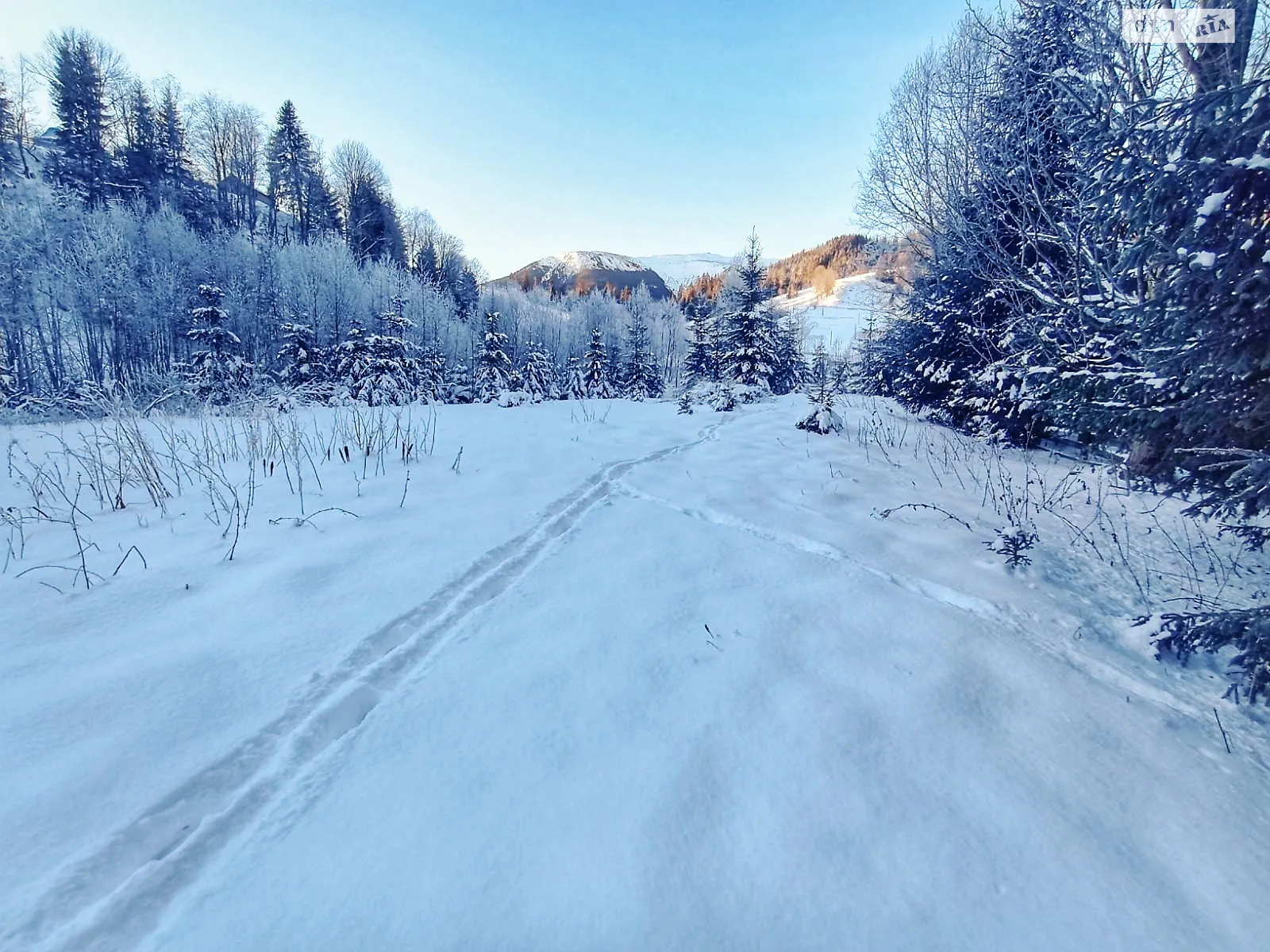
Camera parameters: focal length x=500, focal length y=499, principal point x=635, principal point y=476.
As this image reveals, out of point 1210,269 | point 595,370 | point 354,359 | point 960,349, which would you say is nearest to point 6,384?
point 354,359

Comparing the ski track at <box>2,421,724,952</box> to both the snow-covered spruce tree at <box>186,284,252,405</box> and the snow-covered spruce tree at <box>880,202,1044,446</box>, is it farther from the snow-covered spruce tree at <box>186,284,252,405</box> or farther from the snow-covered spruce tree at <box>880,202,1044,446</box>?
the snow-covered spruce tree at <box>186,284,252,405</box>

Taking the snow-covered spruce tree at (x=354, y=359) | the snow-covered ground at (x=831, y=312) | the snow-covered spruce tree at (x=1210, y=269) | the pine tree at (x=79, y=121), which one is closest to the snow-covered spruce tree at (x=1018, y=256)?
the snow-covered spruce tree at (x=1210, y=269)

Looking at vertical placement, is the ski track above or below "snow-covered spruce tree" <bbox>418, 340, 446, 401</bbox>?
below

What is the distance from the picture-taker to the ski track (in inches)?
43.8

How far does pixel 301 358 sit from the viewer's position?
861 inches

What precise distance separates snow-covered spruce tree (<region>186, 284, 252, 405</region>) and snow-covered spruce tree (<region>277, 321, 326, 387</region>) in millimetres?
1910

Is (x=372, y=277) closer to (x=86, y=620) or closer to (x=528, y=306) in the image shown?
(x=528, y=306)

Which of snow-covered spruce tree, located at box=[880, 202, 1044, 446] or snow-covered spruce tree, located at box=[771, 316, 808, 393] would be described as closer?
snow-covered spruce tree, located at box=[880, 202, 1044, 446]

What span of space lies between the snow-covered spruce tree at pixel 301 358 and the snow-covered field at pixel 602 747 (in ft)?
70.6

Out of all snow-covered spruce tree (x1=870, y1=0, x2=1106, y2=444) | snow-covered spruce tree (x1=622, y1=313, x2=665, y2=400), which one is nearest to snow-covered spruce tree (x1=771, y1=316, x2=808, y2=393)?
snow-covered spruce tree (x1=870, y1=0, x2=1106, y2=444)

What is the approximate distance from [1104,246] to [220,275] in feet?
106

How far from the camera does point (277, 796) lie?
1458 mm

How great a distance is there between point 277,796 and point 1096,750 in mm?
2699

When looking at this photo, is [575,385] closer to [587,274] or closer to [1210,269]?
[1210,269]
